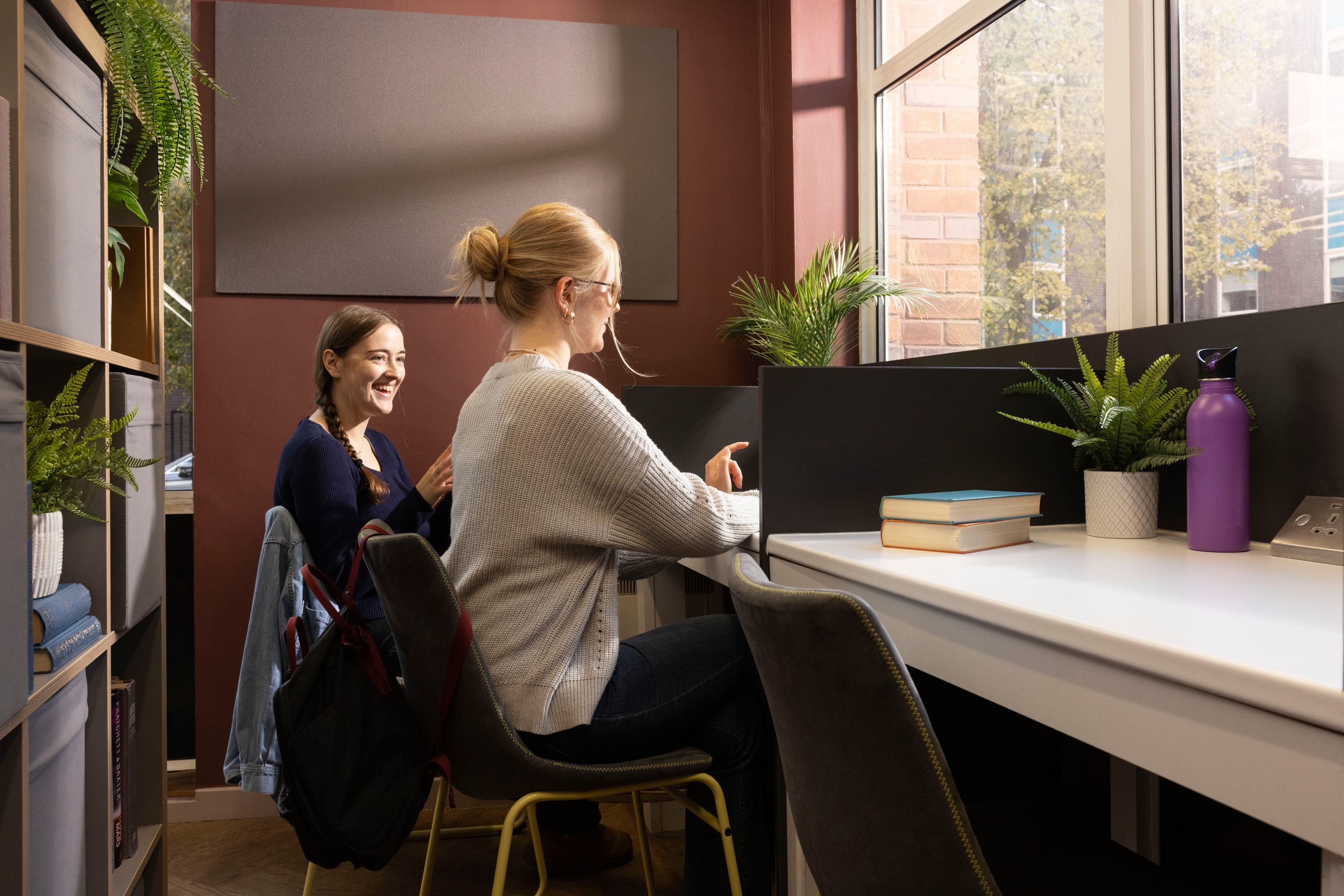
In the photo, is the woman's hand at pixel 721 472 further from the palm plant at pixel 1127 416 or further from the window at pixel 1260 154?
the window at pixel 1260 154

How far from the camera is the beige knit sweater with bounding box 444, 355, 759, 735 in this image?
4.66ft

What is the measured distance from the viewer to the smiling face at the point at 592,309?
1.71 meters

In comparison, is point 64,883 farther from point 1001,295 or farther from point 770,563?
point 1001,295

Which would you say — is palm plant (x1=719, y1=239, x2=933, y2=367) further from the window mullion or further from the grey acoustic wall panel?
the window mullion

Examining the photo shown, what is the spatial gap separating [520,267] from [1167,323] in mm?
1151

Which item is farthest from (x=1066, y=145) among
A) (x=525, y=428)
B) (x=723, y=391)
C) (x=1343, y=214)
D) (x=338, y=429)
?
(x=338, y=429)

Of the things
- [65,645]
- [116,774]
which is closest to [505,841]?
[65,645]

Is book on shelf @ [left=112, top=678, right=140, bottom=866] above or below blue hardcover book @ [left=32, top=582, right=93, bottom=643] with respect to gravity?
below

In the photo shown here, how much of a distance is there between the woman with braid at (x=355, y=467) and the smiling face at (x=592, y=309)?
0.43 meters

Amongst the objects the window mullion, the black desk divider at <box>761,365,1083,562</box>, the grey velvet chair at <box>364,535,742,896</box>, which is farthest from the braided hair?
the window mullion

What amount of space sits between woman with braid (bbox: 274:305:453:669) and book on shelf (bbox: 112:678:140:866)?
461 mm

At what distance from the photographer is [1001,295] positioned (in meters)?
2.22

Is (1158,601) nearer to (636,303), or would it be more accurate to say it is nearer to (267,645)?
(267,645)

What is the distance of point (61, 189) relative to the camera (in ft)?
4.56
